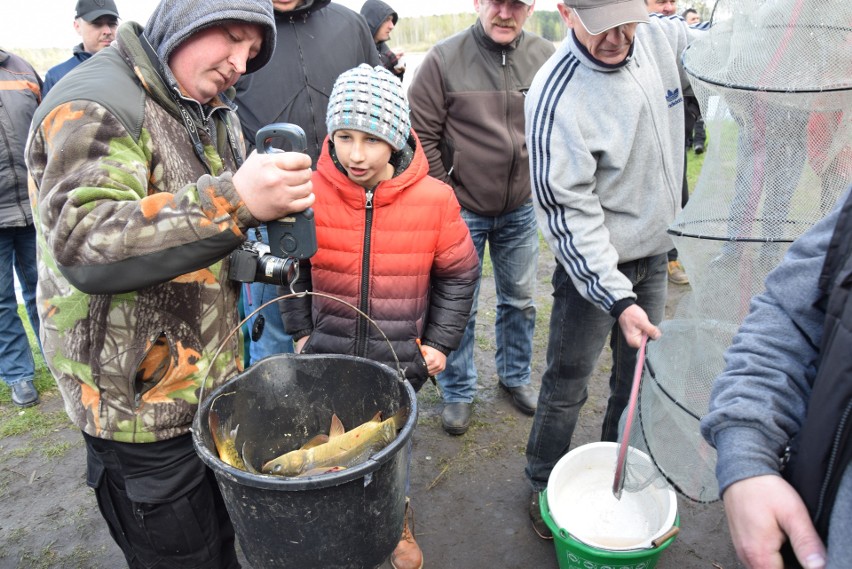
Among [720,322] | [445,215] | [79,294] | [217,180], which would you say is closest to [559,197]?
[445,215]

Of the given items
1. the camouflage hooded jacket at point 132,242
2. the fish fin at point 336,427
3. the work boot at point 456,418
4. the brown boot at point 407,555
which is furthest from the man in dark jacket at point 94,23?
the brown boot at point 407,555

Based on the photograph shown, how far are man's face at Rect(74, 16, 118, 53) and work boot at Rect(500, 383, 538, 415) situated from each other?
398 cm

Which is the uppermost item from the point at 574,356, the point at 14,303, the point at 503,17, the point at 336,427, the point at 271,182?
the point at 503,17

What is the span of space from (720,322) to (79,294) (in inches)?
77.8

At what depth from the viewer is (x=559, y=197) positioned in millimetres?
2311

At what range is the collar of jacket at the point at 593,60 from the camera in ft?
7.43

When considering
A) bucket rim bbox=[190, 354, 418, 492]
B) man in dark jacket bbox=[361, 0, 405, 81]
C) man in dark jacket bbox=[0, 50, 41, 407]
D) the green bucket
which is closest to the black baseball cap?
man in dark jacket bbox=[0, 50, 41, 407]

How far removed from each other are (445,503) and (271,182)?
2.20m

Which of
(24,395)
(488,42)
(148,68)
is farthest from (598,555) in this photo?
(24,395)

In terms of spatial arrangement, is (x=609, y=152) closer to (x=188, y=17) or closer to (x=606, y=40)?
(x=606, y=40)

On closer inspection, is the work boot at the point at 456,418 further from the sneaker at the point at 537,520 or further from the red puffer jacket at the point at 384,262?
the red puffer jacket at the point at 384,262

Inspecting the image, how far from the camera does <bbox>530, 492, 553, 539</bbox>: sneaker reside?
9.52 feet

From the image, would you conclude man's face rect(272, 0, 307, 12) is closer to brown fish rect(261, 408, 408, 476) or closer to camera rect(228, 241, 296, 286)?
camera rect(228, 241, 296, 286)

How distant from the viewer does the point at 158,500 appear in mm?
1850
